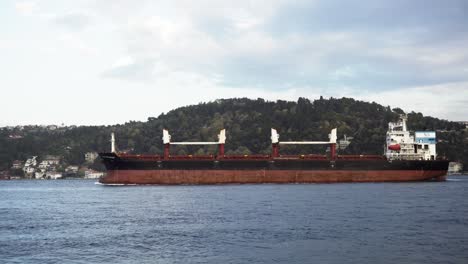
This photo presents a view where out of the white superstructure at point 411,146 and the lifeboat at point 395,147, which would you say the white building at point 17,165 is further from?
the lifeboat at point 395,147

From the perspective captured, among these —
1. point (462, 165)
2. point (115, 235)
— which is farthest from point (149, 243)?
point (462, 165)

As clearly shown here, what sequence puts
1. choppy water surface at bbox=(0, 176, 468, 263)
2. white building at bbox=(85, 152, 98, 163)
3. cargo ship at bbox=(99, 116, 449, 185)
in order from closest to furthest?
choppy water surface at bbox=(0, 176, 468, 263) → cargo ship at bbox=(99, 116, 449, 185) → white building at bbox=(85, 152, 98, 163)

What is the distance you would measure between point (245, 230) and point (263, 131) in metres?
124

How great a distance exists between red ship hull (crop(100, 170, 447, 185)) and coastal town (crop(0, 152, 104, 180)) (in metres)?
A: 101

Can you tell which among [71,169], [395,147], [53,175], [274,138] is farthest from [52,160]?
[395,147]

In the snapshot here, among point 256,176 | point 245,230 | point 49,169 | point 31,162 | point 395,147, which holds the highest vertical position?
point 395,147

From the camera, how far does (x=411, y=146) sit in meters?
79.6

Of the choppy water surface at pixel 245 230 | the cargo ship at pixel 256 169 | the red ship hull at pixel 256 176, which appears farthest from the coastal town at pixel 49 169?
the choppy water surface at pixel 245 230

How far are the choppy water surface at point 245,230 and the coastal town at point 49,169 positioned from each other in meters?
125

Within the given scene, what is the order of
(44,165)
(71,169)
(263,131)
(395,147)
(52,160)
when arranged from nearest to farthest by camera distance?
(395,147), (263,131), (71,169), (44,165), (52,160)

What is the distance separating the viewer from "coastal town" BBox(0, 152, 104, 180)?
175m

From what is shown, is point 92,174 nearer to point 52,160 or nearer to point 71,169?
point 71,169

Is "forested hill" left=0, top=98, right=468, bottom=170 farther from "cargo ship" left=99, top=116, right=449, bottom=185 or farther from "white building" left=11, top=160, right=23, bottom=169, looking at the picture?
"cargo ship" left=99, top=116, right=449, bottom=185

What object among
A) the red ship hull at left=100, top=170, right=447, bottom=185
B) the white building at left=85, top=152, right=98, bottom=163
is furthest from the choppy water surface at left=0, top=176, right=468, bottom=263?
the white building at left=85, top=152, right=98, bottom=163
